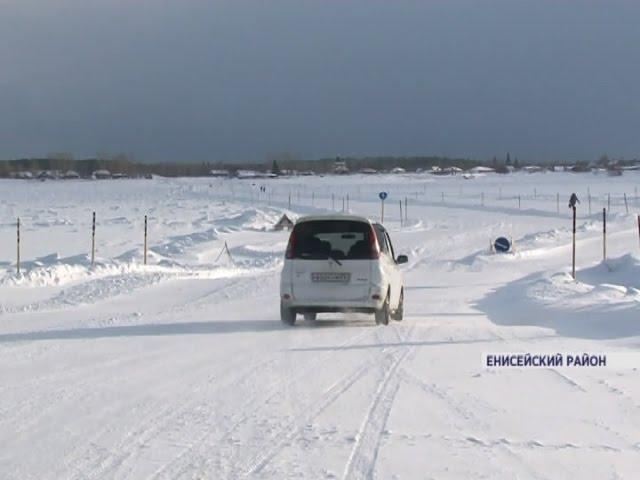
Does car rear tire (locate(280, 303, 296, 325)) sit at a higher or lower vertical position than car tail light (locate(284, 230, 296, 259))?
lower

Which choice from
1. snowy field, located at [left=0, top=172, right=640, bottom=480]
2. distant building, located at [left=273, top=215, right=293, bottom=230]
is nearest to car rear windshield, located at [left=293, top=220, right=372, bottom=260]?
snowy field, located at [left=0, top=172, right=640, bottom=480]

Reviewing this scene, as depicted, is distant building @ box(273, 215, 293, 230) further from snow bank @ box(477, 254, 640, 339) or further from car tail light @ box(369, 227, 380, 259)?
car tail light @ box(369, 227, 380, 259)

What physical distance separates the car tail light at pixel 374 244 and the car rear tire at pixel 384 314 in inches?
29.2

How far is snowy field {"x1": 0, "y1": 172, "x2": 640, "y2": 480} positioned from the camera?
7.43 metres

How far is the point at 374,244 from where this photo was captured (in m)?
16.2

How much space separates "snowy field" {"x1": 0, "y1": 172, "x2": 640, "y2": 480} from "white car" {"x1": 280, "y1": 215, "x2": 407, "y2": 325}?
425 millimetres

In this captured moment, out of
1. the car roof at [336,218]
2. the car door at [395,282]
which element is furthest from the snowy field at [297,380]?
the car roof at [336,218]

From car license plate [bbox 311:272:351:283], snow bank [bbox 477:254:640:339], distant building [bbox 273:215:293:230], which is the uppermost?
car license plate [bbox 311:272:351:283]

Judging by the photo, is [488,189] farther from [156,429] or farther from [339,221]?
[156,429]

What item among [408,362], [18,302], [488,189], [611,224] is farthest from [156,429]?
[488,189]

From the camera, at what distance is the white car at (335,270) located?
631 inches

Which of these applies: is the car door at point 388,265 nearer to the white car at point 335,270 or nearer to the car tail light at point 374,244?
the white car at point 335,270

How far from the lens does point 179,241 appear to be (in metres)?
38.9

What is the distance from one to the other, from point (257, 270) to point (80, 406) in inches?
810
